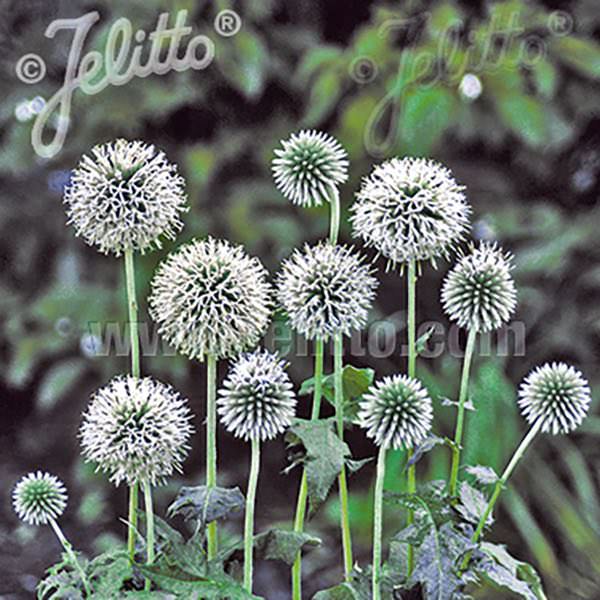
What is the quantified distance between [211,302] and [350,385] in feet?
0.72

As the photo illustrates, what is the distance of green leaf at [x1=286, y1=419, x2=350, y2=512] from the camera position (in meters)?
1.00

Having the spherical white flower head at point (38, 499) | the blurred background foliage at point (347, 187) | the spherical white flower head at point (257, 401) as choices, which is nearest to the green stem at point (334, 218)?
the spherical white flower head at point (257, 401)

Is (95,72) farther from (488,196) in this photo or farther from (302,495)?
(302,495)

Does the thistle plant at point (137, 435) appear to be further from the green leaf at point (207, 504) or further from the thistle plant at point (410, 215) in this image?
the thistle plant at point (410, 215)

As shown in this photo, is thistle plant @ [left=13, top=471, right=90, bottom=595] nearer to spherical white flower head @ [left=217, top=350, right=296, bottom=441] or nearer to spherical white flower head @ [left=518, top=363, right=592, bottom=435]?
spherical white flower head @ [left=217, top=350, right=296, bottom=441]

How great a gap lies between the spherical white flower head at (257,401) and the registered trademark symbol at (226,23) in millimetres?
1734

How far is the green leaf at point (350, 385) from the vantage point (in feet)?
3.82

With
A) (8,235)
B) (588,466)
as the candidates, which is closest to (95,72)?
(8,235)

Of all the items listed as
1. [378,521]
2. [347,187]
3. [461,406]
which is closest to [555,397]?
[461,406]

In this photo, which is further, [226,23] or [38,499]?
[226,23]

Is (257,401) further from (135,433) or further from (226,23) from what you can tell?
(226,23)

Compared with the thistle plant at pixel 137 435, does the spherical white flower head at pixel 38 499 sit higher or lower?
lower

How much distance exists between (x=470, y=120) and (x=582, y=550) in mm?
1080

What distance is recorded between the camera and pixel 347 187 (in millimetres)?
2725
